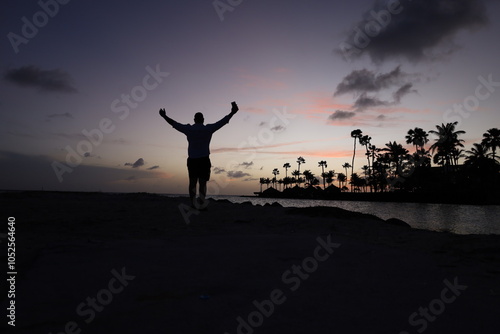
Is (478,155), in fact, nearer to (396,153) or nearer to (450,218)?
(396,153)

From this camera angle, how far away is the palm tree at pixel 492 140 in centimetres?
5363

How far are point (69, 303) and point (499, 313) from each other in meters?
2.43

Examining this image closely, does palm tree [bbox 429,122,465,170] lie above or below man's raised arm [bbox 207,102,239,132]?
above

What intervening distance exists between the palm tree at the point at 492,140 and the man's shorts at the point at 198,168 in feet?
218

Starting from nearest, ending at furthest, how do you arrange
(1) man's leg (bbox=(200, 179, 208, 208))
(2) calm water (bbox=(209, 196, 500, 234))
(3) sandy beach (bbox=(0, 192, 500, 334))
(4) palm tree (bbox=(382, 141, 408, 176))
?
(3) sandy beach (bbox=(0, 192, 500, 334)) → (1) man's leg (bbox=(200, 179, 208, 208)) → (2) calm water (bbox=(209, 196, 500, 234)) → (4) palm tree (bbox=(382, 141, 408, 176))

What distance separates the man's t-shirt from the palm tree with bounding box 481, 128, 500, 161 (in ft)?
217

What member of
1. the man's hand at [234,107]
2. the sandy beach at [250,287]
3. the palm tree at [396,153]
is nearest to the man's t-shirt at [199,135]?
the man's hand at [234,107]

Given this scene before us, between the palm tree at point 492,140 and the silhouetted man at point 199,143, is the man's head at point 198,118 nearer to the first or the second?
the silhouetted man at point 199,143

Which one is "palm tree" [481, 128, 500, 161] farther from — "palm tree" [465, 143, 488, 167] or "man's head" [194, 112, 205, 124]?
"man's head" [194, 112, 205, 124]

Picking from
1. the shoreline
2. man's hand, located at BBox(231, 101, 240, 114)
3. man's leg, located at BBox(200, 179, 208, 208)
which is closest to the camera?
man's hand, located at BBox(231, 101, 240, 114)

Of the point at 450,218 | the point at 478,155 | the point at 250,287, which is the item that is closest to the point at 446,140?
the point at 478,155

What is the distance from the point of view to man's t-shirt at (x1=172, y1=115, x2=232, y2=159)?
230 inches

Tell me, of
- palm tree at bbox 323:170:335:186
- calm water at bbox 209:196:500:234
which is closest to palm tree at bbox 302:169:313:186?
palm tree at bbox 323:170:335:186

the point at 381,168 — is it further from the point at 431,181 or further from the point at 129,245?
the point at 129,245
